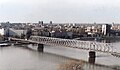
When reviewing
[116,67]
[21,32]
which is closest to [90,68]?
[116,67]

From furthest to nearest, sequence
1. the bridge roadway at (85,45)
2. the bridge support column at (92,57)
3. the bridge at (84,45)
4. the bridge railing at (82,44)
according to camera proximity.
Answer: the bridge railing at (82,44), the bridge at (84,45), the bridge roadway at (85,45), the bridge support column at (92,57)

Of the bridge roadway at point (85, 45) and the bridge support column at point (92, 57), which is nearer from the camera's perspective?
the bridge support column at point (92, 57)

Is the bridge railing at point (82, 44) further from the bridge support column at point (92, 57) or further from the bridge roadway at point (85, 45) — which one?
the bridge support column at point (92, 57)

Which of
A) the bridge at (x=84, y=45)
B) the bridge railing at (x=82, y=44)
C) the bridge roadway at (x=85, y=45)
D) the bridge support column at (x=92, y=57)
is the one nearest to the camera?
the bridge support column at (x=92, y=57)

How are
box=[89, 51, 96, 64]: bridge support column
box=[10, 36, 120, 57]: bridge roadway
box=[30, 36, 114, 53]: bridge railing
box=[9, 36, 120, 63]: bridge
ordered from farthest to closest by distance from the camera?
box=[30, 36, 114, 53]: bridge railing < box=[9, 36, 120, 63]: bridge < box=[10, 36, 120, 57]: bridge roadway < box=[89, 51, 96, 64]: bridge support column

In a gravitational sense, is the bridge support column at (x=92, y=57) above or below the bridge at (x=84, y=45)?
below

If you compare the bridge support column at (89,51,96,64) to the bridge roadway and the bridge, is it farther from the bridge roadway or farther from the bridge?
the bridge roadway

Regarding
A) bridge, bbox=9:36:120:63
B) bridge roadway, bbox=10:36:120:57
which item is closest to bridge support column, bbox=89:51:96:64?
bridge, bbox=9:36:120:63

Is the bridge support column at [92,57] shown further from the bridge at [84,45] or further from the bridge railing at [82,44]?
the bridge railing at [82,44]

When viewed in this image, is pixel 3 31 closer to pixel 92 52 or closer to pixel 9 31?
pixel 9 31

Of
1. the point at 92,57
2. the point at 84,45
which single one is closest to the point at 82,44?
the point at 84,45

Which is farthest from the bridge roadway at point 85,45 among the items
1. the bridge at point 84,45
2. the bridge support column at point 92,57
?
the bridge support column at point 92,57
